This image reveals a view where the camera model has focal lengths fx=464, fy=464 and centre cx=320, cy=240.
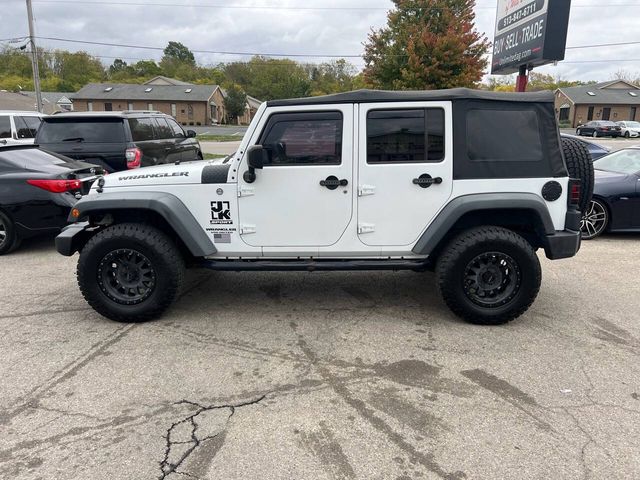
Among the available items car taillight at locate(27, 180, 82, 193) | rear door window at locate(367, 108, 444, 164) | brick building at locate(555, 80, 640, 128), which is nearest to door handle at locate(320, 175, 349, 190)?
rear door window at locate(367, 108, 444, 164)

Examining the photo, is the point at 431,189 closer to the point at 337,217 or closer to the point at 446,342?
the point at 337,217

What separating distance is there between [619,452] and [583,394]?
588mm

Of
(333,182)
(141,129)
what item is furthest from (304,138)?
(141,129)

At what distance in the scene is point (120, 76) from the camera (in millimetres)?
92625

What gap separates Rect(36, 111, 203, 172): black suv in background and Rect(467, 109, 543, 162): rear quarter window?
5.81 metres

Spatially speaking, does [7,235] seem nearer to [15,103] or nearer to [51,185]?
[51,185]

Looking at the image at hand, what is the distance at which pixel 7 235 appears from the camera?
6258 mm

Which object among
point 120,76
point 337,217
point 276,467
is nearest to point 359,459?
point 276,467

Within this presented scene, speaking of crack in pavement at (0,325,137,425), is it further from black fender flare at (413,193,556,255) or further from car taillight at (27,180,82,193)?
car taillight at (27,180,82,193)

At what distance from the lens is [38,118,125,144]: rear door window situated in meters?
7.84

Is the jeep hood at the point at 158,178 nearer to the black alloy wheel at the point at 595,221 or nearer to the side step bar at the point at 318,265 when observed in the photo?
the side step bar at the point at 318,265

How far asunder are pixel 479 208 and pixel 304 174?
149 centimetres

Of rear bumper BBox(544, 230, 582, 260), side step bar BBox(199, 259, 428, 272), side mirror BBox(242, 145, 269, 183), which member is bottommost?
side step bar BBox(199, 259, 428, 272)

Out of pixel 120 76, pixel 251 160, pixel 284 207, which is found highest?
pixel 120 76
